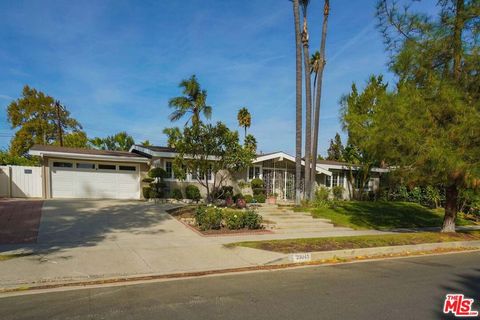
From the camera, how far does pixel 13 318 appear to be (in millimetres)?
4973

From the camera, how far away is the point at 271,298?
600 centimetres

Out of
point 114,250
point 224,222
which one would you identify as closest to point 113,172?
point 224,222

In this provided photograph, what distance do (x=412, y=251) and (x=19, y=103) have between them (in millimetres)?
39025

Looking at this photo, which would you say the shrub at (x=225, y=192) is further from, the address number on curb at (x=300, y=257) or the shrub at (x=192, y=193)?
the address number on curb at (x=300, y=257)

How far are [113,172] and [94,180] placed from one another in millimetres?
1089

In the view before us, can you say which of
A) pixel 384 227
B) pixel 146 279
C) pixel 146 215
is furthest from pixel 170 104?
pixel 146 279

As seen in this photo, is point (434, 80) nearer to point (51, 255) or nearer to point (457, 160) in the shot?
point (457, 160)

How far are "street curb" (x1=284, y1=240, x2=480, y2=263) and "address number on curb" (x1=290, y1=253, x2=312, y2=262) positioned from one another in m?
0.04

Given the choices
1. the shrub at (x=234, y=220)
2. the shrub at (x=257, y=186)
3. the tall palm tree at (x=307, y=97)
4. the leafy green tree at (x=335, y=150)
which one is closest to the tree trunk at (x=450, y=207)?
the shrub at (x=234, y=220)

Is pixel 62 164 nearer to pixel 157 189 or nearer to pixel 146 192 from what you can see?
pixel 146 192

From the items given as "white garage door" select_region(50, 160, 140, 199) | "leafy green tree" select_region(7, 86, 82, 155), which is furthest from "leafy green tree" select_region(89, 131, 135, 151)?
"white garage door" select_region(50, 160, 140, 199)

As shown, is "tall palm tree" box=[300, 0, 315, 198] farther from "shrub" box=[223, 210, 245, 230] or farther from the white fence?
the white fence

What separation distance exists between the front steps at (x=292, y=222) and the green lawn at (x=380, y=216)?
871 mm

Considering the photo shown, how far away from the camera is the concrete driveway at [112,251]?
740 centimetres
